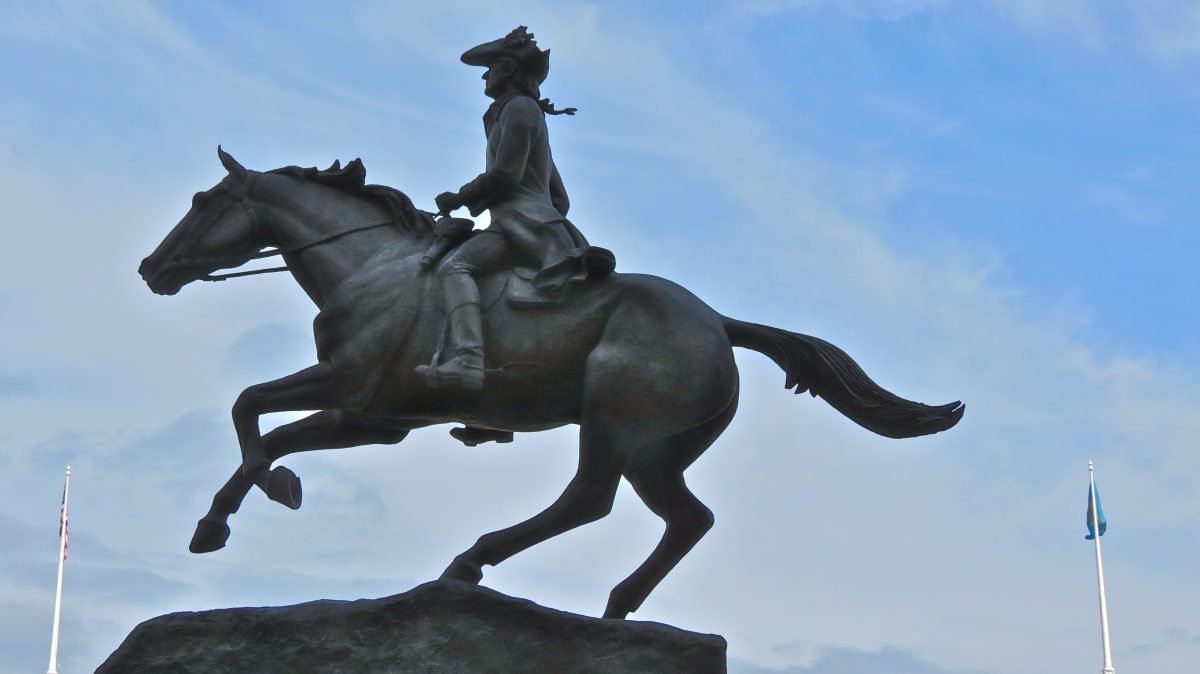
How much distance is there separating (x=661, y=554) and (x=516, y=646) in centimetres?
126

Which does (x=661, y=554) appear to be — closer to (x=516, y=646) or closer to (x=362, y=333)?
(x=516, y=646)

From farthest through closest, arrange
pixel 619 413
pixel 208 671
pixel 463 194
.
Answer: pixel 463 194 < pixel 619 413 < pixel 208 671

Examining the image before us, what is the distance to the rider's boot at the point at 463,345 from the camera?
9.26 metres

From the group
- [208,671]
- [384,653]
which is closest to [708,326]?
[384,653]

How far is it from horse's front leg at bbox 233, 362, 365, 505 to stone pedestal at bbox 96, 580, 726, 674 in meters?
1.04

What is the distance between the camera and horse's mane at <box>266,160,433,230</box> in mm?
10172

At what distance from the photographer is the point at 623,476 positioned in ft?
31.1

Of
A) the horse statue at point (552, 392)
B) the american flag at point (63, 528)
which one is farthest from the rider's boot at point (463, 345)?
the american flag at point (63, 528)

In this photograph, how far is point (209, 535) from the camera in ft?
31.3

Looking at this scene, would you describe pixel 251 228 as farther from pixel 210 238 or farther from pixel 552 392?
pixel 552 392

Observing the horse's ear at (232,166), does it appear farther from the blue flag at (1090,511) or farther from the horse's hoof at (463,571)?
the blue flag at (1090,511)

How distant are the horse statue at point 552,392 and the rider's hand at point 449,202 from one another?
0.24 meters

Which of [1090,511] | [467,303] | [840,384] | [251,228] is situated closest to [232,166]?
[251,228]

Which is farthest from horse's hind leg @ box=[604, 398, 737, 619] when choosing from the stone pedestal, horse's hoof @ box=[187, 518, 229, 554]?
horse's hoof @ box=[187, 518, 229, 554]
